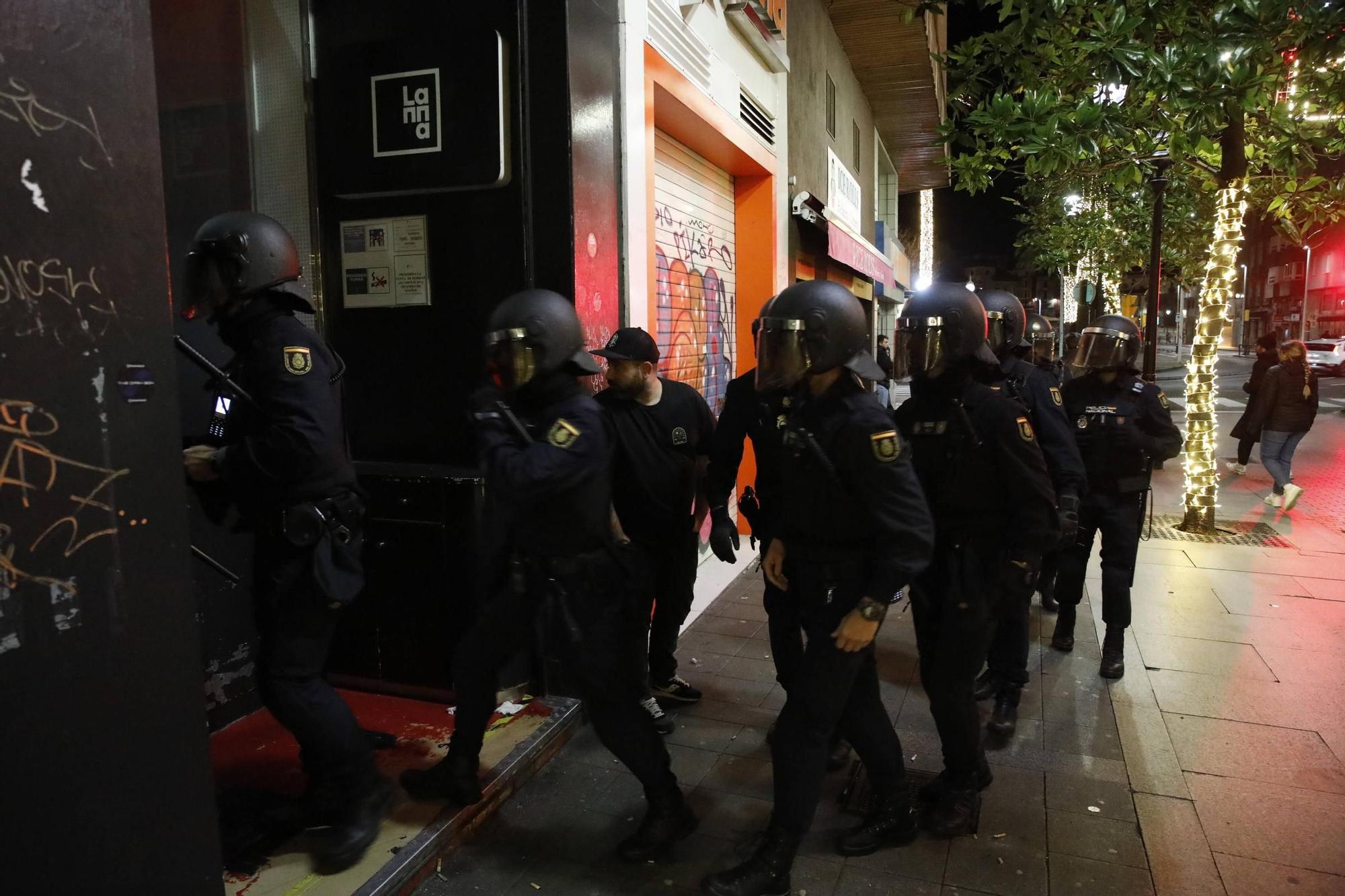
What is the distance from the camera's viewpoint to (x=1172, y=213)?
1538 centimetres

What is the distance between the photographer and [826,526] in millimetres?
2850

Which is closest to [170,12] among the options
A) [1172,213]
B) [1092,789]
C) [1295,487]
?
[1092,789]

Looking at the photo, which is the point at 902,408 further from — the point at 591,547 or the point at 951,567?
the point at 591,547

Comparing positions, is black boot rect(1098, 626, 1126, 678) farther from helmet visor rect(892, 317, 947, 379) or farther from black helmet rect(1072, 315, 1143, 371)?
helmet visor rect(892, 317, 947, 379)

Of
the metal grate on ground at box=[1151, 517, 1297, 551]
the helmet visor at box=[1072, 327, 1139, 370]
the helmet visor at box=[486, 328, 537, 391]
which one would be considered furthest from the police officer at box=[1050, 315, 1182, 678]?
the metal grate on ground at box=[1151, 517, 1297, 551]

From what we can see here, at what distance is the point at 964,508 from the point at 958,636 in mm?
479

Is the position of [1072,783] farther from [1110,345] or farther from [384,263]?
[384,263]

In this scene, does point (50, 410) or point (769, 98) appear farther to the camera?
point (769, 98)

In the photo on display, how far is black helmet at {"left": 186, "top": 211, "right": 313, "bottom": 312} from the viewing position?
2877 millimetres

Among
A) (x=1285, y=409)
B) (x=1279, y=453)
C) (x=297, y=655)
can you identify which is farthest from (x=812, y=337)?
(x=1279, y=453)

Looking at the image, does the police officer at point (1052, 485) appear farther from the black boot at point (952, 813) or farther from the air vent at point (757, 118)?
the air vent at point (757, 118)

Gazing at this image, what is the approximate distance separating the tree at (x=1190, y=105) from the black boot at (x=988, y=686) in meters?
3.19

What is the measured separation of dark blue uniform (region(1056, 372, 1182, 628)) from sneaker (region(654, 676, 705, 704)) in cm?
225

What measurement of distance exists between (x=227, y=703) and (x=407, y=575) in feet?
3.30
